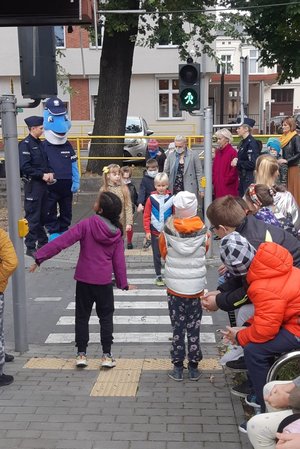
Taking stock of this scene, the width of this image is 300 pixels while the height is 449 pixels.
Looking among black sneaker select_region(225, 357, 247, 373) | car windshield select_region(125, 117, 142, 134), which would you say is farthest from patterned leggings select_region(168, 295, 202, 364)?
car windshield select_region(125, 117, 142, 134)

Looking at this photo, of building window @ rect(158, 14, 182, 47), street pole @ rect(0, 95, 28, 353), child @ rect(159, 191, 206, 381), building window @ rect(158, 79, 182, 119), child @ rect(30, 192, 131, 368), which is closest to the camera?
child @ rect(159, 191, 206, 381)

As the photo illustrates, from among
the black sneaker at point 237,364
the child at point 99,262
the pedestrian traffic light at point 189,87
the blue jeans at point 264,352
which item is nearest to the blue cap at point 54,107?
the pedestrian traffic light at point 189,87

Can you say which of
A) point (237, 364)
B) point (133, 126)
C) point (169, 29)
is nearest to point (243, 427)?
point (237, 364)

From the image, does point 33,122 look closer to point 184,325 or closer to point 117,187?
point 117,187

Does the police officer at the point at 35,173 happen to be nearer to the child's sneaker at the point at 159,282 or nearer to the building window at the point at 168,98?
the child's sneaker at the point at 159,282

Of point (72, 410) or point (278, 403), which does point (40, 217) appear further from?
point (278, 403)

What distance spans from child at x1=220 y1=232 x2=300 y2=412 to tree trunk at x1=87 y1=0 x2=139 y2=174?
41.5ft

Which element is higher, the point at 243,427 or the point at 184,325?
the point at 184,325

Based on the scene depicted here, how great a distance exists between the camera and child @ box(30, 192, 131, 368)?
16.3 ft

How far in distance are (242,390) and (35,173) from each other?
14.1 feet

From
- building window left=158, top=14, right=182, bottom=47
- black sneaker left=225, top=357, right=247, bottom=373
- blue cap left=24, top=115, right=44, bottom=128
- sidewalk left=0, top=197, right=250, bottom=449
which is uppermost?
building window left=158, top=14, right=182, bottom=47

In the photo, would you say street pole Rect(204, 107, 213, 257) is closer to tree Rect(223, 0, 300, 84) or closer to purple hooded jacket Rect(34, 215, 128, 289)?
purple hooded jacket Rect(34, 215, 128, 289)

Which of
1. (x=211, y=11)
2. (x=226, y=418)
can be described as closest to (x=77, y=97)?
(x=211, y=11)

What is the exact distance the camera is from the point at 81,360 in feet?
17.0
